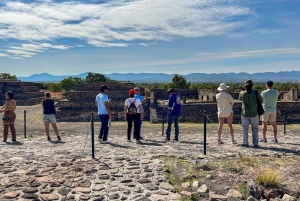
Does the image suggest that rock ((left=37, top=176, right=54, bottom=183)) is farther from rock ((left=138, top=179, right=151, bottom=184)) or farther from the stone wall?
the stone wall

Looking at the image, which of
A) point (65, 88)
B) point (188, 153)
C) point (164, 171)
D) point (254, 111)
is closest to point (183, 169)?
point (164, 171)

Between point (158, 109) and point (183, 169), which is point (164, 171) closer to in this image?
point (183, 169)

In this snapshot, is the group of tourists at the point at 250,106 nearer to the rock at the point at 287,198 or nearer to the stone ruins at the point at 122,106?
the rock at the point at 287,198

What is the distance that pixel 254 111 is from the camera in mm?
7773

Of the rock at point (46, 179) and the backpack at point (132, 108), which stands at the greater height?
the backpack at point (132, 108)

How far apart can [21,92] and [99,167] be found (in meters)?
29.8

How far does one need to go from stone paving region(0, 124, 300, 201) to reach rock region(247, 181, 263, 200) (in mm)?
1261

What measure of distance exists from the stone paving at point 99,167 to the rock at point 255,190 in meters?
1.26

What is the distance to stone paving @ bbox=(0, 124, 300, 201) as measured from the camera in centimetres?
501

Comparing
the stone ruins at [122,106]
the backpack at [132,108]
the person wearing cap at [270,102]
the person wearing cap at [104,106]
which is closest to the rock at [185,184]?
the backpack at [132,108]

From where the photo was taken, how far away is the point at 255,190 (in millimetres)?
5070

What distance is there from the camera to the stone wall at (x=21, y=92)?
3142cm

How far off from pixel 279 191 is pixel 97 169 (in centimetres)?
352

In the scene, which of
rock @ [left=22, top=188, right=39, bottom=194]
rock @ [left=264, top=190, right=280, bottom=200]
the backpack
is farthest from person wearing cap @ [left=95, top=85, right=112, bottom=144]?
rock @ [left=264, top=190, right=280, bottom=200]
